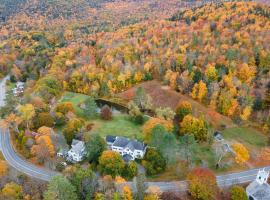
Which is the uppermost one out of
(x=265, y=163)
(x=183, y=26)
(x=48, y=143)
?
(x=183, y=26)

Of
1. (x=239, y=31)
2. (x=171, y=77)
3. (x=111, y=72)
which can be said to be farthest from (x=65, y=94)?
(x=239, y=31)

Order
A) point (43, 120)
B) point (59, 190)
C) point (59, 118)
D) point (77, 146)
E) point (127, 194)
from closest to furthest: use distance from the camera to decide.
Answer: point (59, 190) → point (127, 194) → point (77, 146) → point (43, 120) → point (59, 118)

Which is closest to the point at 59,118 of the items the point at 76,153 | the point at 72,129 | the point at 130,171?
the point at 72,129

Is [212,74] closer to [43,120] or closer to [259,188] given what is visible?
[259,188]

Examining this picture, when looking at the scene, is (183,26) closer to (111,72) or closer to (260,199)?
(111,72)

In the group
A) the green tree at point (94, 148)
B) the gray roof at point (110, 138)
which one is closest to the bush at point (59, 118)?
the gray roof at point (110, 138)

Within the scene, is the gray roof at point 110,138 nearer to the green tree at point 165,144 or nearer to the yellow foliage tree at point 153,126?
the yellow foliage tree at point 153,126

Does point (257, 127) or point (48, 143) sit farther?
point (257, 127)

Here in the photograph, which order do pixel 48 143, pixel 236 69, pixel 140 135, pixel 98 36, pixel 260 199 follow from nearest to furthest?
pixel 260 199, pixel 48 143, pixel 140 135, pixel 236 69, pixel 98 36
